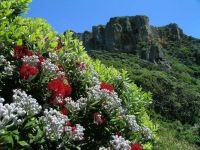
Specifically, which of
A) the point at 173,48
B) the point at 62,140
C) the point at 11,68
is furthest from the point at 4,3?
the point at 173,48

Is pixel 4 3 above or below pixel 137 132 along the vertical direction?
above

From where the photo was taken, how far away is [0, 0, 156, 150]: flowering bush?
6352mm

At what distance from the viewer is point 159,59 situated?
95000 mm

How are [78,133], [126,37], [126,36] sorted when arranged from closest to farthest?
1. [78,133]
2. [126,37]
3. [126,36]

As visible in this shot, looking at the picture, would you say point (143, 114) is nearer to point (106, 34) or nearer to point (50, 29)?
point (50, 29)

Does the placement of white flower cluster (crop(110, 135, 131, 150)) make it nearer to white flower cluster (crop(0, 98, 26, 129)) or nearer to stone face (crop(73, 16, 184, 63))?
white flower cluster (crop(0, 98, 26, 129))

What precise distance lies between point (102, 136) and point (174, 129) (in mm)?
37716

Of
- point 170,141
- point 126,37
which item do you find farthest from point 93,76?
point 126,37

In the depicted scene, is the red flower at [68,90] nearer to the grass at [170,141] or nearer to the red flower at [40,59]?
the red flower at [40,59]

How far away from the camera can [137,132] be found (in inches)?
319

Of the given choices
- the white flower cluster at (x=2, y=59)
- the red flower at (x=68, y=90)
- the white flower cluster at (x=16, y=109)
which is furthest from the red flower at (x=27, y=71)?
the red flower at (x=68, y=90)

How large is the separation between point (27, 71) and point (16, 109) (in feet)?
4.53

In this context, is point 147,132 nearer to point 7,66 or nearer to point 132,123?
point 132,123

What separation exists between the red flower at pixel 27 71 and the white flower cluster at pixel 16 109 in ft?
1.68
